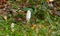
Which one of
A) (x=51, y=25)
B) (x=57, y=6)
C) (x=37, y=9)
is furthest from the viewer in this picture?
(x=57, y=6)

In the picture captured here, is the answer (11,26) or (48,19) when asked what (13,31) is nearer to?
(11,26)

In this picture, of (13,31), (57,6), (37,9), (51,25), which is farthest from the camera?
(57,6)

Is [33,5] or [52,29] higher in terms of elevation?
[33,5]

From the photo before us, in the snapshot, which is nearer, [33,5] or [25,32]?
[25,32]

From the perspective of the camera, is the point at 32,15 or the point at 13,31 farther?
the point at 32,15

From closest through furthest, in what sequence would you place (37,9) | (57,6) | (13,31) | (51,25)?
(13,31), (51,25), (37,9), (57,6)

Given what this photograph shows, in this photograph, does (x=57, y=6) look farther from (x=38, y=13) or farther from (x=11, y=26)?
(x=11, y=26)

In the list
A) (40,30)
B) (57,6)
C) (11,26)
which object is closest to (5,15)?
(11,26)

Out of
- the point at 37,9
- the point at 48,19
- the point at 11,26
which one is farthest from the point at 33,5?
the point at 11,26
